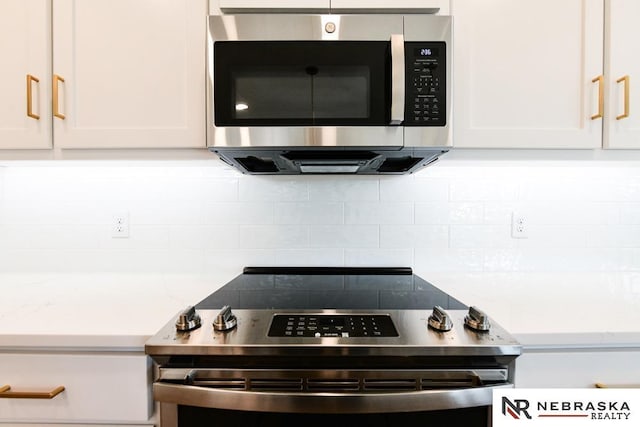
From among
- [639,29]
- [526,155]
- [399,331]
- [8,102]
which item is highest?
[639,29]

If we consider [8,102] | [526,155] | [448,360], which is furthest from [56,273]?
[526,155]

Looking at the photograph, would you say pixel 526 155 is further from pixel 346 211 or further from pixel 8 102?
pixel 8 102

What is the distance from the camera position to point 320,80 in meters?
0.93

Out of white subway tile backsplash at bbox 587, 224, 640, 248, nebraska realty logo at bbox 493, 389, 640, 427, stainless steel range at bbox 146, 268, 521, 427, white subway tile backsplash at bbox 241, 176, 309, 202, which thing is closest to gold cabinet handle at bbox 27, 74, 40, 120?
white subway tile backsplash at bbox 241, 176, 309, 202

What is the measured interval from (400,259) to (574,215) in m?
0.68

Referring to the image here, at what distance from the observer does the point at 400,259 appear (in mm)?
1341

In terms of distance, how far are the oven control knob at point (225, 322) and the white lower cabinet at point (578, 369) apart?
2.05 ft

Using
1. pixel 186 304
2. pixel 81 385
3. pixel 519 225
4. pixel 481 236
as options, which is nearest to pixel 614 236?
pixel 519 225

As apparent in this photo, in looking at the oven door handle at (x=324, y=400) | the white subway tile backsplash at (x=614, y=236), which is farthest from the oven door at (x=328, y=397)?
the white subway tile backsplash at (x=614, y=236)

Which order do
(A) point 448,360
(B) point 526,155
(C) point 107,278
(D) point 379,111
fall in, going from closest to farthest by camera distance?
(A) point 448,360
(D) point 379,111
(B) point 526,155
(C) point 107,278

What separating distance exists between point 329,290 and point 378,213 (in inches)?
15.9

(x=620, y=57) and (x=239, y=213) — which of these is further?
(x=239, y=213)

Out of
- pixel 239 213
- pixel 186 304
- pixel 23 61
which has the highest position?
pixel 23 61

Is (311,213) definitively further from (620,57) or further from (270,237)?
(620,57)
